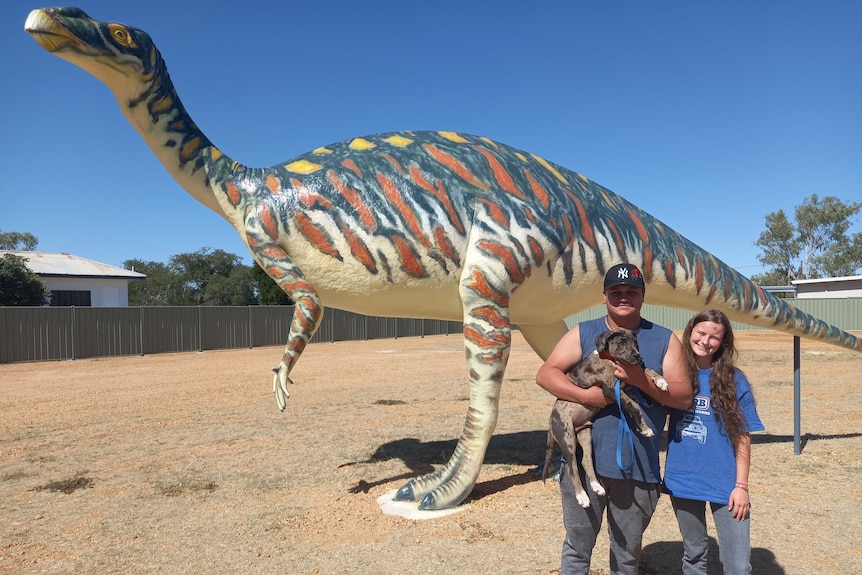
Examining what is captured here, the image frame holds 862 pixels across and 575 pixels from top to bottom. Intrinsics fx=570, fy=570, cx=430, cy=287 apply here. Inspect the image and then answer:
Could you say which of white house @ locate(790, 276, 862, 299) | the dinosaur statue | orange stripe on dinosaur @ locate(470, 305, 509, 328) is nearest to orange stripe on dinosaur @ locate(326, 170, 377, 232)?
the dinosaur statue

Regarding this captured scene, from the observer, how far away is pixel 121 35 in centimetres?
411

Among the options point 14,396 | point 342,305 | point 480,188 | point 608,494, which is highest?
point 480,188

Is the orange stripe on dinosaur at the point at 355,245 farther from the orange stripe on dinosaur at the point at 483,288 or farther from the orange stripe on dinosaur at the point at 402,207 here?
the orange stripe on dinosaur at the point at 483,288

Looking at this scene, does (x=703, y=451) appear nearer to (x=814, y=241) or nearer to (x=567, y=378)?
(x=567, y=378)

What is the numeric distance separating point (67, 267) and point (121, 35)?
2703 cm

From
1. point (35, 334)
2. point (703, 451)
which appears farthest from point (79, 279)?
point (703, 451)

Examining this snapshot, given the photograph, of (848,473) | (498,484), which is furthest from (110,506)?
(848,473)

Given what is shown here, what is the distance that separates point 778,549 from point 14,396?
471 inches

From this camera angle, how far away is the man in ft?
7.52

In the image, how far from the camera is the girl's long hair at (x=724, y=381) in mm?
2457

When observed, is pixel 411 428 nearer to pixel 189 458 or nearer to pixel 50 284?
pixel 189 458

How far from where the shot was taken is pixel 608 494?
2.44 metres

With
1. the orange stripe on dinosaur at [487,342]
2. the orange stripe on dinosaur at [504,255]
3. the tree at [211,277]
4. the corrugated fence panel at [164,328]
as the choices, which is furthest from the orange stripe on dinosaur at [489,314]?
the tree at [211,277]

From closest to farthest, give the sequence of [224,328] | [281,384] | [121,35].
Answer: [121,35] < [281,384] < [224,328]
